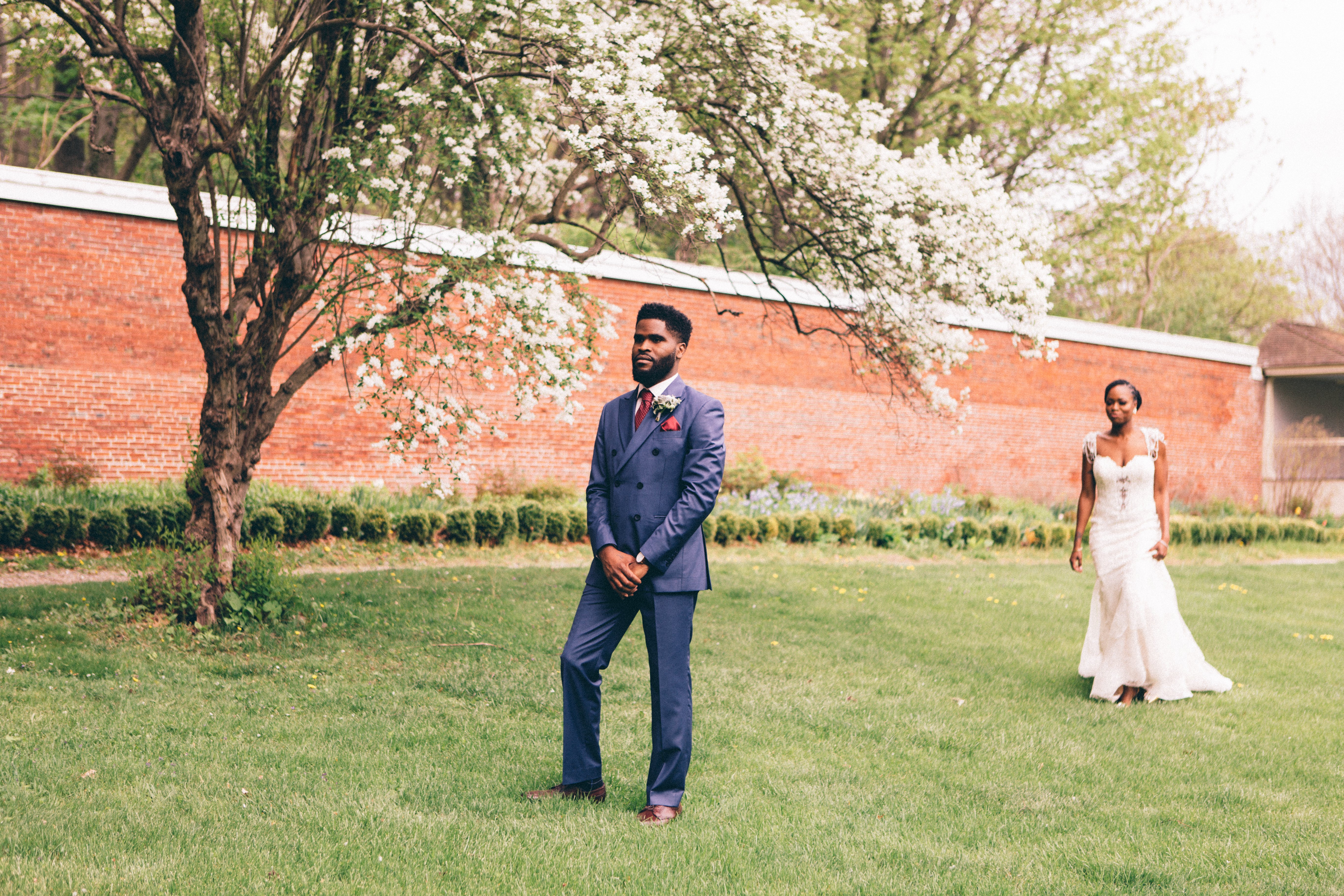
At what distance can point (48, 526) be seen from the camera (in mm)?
9742

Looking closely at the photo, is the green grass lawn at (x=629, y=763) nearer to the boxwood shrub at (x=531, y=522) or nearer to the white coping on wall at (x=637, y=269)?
the white coping on wall at (x=637, y=269)

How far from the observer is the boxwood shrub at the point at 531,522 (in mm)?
12352

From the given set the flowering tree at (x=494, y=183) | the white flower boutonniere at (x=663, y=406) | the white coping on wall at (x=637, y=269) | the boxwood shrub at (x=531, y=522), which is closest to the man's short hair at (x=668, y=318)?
the white flower boutonniere at (x=663, y=406)

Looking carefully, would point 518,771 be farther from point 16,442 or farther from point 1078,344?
point 1078,344

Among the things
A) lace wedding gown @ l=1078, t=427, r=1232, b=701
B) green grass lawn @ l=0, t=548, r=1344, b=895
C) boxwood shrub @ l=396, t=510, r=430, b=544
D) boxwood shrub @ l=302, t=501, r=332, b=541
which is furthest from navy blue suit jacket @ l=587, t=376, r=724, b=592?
boxwood shrub @ l=396, t=510, r=430, b=544

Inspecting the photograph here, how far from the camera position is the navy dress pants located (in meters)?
4.13

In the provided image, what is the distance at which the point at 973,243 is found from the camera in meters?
7.83

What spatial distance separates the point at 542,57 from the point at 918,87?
52.8 ft

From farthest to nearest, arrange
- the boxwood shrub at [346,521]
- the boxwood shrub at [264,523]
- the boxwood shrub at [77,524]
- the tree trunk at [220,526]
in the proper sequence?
the boxwood shrub at [346,521]
the boxwood shrub at [264,523]
the boxwood shrub at [77,524]
the tree trunk at [220,526]

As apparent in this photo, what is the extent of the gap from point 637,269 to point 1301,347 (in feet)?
57.9

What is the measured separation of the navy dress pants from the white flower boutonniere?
2.42 ft

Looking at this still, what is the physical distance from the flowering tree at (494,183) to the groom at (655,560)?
225cm

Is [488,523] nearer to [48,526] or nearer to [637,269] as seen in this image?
[48,526]

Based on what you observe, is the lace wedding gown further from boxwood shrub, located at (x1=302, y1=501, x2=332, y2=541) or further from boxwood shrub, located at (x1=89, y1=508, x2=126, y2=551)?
boxwood shrub, located at (x1=89, y1=508, x2=126, y2=551)
